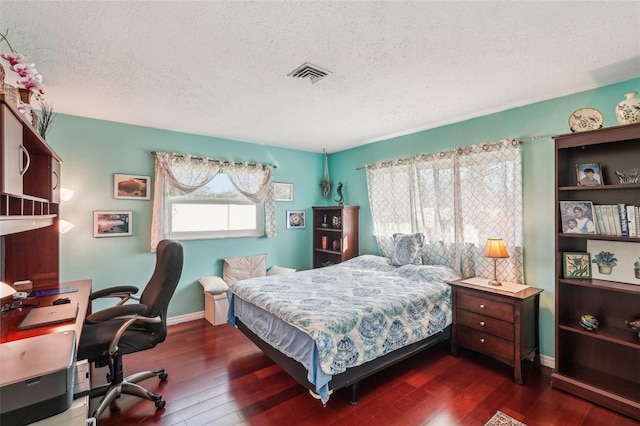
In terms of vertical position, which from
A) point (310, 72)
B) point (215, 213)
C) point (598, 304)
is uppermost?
point (310, 72)

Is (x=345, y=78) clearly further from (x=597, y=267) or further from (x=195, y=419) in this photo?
(x=195, y=419)

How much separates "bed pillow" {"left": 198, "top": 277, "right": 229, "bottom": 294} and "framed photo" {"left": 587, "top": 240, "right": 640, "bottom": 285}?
383cm

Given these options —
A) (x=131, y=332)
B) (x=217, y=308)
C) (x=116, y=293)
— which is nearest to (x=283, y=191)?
(x=217, y=308)

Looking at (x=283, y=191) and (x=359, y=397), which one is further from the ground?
(x=283, y=191)

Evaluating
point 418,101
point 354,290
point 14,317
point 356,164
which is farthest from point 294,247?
point 14,317

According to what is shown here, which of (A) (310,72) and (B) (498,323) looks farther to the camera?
(B) (498,323)

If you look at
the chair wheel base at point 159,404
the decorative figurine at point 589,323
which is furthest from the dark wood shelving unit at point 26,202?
the decorative figurine at point 589,323

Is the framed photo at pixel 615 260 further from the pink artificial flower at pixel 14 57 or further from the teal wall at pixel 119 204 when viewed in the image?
the pink artificial flower at pixel 14 57

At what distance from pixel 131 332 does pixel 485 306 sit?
2953mm

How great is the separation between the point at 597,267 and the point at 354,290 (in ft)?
6.63

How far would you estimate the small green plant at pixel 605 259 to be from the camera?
2361 millimetres

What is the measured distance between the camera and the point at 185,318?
12.9 ft

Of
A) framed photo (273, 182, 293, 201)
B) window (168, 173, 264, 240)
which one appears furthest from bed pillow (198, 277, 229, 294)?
framed photo (273, 182, 293, 201)

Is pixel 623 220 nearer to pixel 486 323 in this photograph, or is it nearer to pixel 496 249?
pixel 496 249
